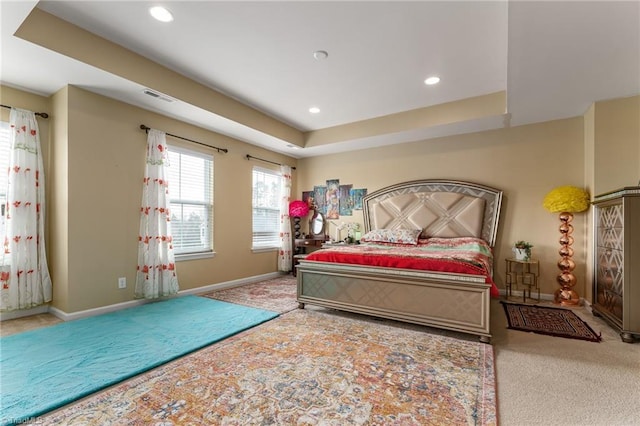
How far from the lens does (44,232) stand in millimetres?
3207

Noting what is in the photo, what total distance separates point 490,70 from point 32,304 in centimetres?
565

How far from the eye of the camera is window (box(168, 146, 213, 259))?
13.4ft

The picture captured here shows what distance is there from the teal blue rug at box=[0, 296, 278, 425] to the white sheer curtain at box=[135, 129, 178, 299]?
0.93ft

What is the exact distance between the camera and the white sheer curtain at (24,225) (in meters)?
2.95

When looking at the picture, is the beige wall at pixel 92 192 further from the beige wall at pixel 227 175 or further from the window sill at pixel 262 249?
the window sill at pixel 262 249

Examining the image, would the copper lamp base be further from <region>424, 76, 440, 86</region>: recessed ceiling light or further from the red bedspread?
<region>424, 76, 440, 86</region>: recessed ceiling light

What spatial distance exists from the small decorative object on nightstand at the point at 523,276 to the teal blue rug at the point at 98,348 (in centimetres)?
341

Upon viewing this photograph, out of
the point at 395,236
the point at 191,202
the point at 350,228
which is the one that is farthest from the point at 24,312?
the point at 395,236

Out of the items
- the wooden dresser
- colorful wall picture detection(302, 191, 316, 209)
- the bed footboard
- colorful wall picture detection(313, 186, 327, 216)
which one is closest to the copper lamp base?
the wooden dresser

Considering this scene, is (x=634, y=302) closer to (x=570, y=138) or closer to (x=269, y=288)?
(x=570, y=138)

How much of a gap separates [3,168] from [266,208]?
350 cm

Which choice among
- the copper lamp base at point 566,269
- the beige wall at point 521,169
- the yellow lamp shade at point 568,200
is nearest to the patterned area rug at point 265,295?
the beige wall at point 521,169

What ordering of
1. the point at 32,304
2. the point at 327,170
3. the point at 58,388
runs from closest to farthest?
the point at 58,388 < the point at 32,304 < the point at 327,170

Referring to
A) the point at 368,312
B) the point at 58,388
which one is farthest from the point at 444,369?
the point at 58,388
